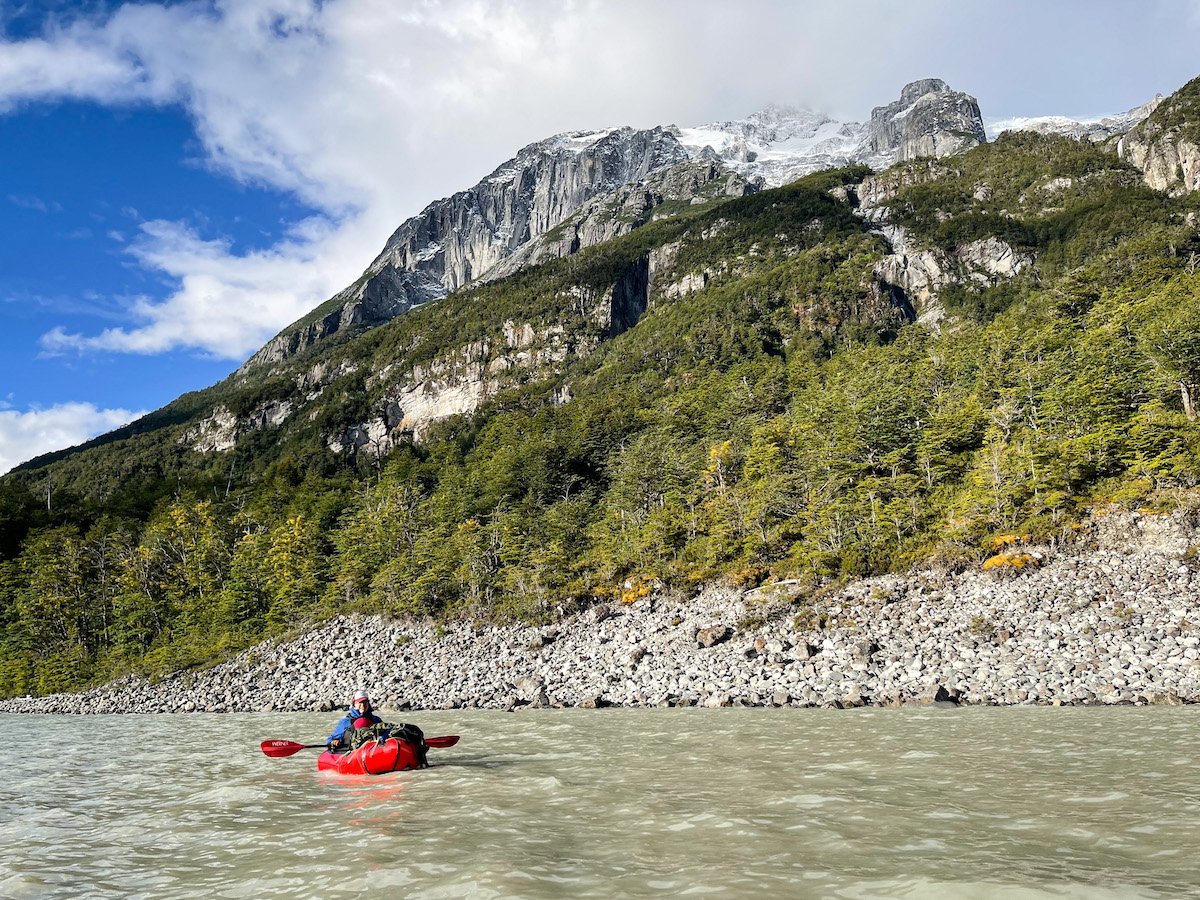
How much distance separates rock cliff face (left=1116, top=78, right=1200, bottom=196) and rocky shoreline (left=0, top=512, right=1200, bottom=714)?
434 ft

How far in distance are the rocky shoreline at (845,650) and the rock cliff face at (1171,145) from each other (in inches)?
5204

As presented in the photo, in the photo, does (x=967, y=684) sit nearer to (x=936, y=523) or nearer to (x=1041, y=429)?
(x=936, y=523)


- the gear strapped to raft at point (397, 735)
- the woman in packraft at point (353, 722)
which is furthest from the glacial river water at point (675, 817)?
the woman in packraft at point (353, 722)

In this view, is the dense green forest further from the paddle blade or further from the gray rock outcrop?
the paddle blade

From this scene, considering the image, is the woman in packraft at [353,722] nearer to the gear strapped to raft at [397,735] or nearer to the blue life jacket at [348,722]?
the blue life jacket at [348,722]

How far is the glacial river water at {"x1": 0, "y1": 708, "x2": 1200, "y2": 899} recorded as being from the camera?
20.4 ft

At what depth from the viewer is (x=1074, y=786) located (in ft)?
30.6

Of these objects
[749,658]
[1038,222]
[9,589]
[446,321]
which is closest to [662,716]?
[749,658]

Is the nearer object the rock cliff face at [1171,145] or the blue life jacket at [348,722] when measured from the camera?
the blue life jacket at [348,722]

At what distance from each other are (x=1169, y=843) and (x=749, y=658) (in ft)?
68.1

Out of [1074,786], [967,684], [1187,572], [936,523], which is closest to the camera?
[1074,786]

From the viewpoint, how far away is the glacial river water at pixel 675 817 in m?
A: 6.22

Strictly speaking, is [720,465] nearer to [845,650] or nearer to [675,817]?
[845,650]

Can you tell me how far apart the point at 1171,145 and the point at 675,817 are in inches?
6568
